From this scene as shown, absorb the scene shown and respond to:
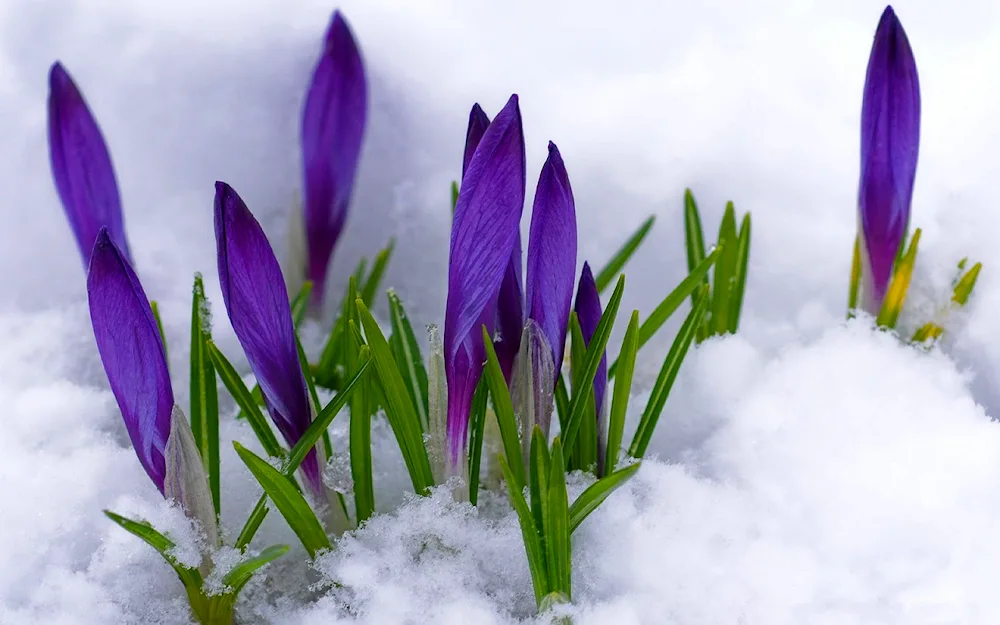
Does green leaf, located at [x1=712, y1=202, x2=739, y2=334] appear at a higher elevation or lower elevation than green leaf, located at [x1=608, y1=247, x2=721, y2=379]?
higher

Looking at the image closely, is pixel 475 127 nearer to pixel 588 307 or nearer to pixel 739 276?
pixel 588 307

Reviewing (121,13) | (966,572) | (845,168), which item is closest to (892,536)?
(966,572)

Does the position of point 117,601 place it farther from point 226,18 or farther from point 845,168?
point 845,168

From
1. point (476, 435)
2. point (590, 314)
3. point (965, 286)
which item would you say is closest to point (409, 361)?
point (476, 435)

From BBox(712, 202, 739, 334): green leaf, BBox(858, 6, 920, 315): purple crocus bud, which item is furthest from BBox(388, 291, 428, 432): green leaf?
BBox(858, 6, 920, 315): purple crocus bud

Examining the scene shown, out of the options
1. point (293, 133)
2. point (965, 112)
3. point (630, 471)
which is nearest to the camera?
point (630, 471)

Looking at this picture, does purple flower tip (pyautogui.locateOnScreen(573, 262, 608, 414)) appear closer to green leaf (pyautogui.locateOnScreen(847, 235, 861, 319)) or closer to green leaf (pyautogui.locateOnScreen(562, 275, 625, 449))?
green leaf (pyautogui.locateOnScreen(562, 275, 625, 449))
